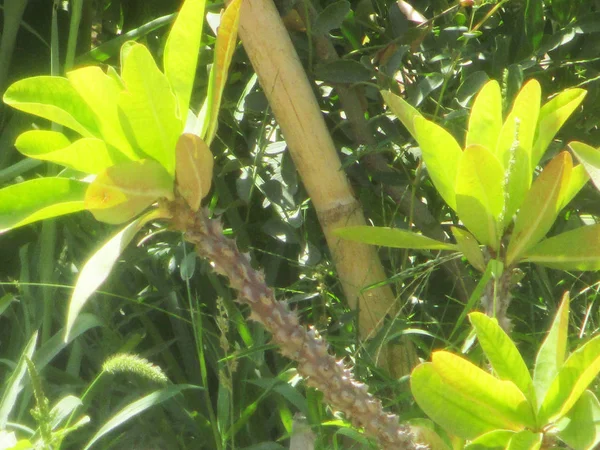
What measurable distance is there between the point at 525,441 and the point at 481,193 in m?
0.19

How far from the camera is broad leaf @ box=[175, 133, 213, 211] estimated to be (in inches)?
20.9

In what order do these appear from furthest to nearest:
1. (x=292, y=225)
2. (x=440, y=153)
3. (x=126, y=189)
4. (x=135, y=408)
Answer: (x=292, y=225), (x=135, y=408), (x=440, y=153), (x=126, y=189)

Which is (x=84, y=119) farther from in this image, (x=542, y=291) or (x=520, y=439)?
(x=542, y=291)

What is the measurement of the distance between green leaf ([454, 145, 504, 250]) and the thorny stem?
16 centimetres

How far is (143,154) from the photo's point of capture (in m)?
0.58

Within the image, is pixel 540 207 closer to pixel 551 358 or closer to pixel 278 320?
pixel 551 358

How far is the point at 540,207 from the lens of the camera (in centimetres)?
61

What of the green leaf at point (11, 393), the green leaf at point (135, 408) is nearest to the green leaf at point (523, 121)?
the green leaf at point (135, 408)

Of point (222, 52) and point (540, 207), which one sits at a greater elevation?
point (222, 52)

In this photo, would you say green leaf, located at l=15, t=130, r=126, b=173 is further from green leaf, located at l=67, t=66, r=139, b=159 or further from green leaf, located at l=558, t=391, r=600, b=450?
green leaf, located at l=558, t=391, r=600, b=450

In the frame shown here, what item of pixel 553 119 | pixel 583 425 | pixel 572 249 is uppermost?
pixel 553 119

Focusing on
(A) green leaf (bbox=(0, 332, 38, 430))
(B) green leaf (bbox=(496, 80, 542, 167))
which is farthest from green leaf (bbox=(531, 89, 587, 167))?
(A) green leaf (bbox=(0, 332, 38, 430))

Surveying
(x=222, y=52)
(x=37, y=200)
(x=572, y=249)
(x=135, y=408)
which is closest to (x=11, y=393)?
(x=135, y=408)

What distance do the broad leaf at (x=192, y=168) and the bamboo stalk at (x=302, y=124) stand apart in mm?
380
